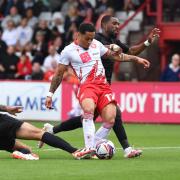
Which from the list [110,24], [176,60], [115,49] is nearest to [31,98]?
[176,60]

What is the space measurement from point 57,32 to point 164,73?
4.97m

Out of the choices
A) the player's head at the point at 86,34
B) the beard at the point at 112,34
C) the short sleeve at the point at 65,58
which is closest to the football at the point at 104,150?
the short sleeve at the point at 65,58

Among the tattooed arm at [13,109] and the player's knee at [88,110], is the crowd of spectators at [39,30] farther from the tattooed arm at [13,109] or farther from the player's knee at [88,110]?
the tattooed arm at [13,109]

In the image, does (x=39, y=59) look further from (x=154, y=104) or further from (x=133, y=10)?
(x=154, y=104)

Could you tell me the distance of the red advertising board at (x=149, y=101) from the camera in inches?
925

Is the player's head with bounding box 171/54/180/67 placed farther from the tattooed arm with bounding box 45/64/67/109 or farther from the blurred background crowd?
the tattooed arm with bounding box 45/64/67/109

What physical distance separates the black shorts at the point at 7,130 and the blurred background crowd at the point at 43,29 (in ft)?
42.9

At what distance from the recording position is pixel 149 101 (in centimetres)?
2372

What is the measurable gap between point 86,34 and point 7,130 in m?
1.99

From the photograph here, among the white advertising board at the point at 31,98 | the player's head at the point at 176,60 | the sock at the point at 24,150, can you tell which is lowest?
the white advertising board at the point at 31,98

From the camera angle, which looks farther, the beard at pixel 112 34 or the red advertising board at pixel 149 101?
the red advertising board at pixel 149 101

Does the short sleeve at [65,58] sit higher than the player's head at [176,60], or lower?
higher

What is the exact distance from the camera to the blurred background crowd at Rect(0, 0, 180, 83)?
28.1m

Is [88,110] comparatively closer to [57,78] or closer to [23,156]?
[57,78]
